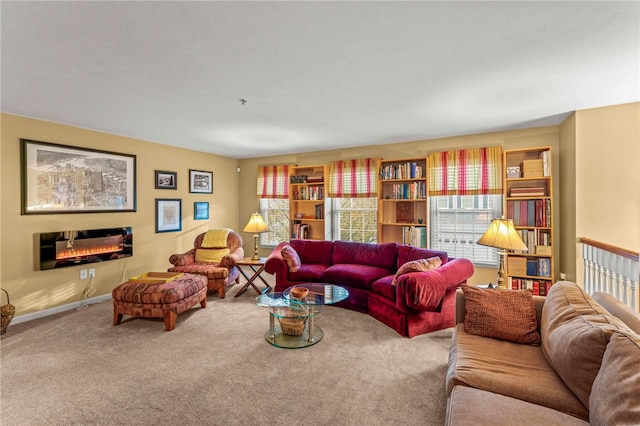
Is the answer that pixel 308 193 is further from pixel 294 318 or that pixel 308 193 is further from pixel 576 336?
pixel 576 336

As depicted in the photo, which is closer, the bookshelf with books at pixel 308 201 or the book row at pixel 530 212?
the book row at pixel 530 212

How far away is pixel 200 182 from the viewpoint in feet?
19.6

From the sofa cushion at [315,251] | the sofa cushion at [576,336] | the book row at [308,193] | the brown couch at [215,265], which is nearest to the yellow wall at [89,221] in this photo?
the brown couch at [215,265]

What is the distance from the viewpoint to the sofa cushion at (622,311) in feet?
5.34

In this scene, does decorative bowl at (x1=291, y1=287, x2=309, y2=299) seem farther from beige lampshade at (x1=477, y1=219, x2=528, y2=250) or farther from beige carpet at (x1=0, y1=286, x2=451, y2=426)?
beige lampshade at (x1=477, y1=219, x2=528, y2=250)

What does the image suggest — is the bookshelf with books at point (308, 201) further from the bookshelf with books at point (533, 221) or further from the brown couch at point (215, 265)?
the bookshelf with books at point (533, 221)

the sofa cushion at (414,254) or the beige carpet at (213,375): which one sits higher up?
the sofa cushion at (414,254)

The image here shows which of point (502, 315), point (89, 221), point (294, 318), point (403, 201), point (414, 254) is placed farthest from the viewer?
point (403, 201)

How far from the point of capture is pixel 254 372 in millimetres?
2469

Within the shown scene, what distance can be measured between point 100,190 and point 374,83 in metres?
4.17

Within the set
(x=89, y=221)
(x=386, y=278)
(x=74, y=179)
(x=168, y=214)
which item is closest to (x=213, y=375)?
(x=386, y=278)

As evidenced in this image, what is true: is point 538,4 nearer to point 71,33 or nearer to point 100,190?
point 71,33

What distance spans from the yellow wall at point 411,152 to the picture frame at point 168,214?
161cm

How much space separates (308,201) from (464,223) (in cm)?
289
